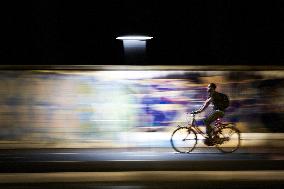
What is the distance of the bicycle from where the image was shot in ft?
46.8

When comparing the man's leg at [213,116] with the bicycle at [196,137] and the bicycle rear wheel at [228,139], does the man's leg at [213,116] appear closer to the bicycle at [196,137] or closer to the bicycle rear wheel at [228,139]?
the bicycle at [196,137]

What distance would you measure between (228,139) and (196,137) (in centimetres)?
77

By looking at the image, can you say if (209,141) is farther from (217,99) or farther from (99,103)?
(99,103)

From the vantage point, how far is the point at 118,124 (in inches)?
617

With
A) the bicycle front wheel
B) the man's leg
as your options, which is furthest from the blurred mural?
the man's leg

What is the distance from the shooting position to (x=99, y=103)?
1571 centimetres
